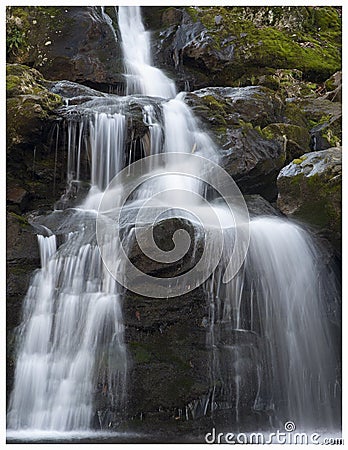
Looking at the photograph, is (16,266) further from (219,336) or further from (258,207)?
(258,207)

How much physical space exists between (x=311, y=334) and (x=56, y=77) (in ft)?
22.6

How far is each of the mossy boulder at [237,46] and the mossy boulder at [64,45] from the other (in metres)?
1.44

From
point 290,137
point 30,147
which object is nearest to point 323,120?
point 290,137

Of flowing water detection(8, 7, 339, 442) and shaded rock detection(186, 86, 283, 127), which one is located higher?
shaded rock detection(186, 86, 283, 127)

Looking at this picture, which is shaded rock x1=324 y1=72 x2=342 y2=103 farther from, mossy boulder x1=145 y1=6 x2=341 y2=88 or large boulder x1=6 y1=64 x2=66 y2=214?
large boulder x1=6 y1=64 x2=66 y2=214

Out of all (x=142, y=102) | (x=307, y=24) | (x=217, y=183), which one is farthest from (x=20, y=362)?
(x=307, y=24)

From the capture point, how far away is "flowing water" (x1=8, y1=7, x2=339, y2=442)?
389cm

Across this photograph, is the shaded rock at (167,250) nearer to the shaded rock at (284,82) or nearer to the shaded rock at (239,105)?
the shaded rock at (239,105)

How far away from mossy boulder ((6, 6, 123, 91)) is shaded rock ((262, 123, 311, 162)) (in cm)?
364

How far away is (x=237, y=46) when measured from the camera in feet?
32.5

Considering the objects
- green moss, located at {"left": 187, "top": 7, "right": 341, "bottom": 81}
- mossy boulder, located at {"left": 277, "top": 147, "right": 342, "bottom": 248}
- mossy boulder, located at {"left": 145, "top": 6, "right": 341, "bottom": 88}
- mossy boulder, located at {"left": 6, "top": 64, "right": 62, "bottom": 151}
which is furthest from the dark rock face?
green moss, located at {"left": 187, "top": 7, "right": 341, "bottom": 81}

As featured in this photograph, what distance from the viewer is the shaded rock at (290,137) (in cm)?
677

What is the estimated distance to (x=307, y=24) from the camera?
12055 millimetres

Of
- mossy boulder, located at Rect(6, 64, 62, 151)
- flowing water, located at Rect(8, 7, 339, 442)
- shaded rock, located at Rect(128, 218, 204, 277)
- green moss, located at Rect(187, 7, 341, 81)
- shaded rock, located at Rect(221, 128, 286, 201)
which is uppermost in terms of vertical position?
green moss, located at Rect(187, 7, 341, 81)
